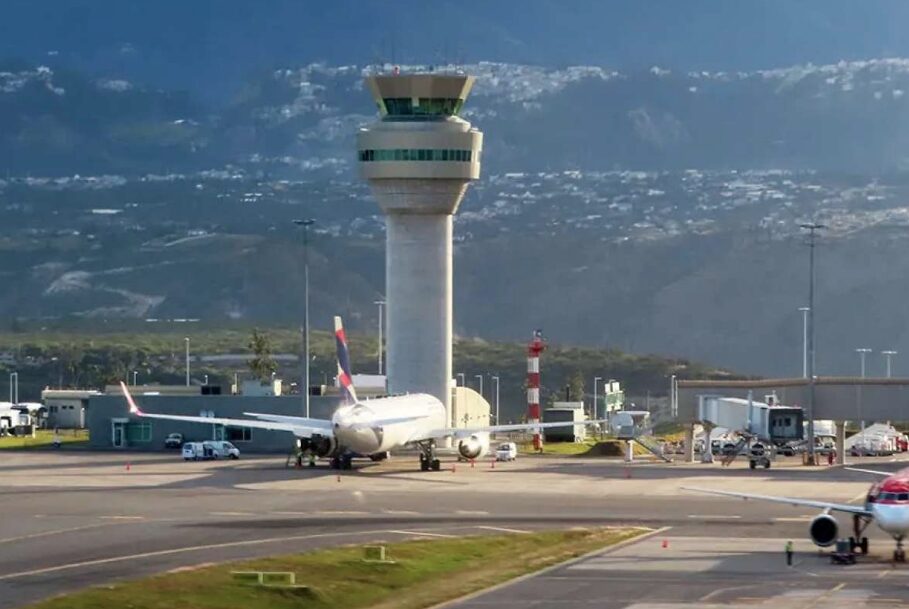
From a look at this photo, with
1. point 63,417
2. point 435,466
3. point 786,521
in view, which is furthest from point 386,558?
point 63,417

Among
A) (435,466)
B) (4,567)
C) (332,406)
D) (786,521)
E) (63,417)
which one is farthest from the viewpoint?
(63,417)

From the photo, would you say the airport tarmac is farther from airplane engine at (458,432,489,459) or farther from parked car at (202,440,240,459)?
airplane engine at (458,432,489,459)

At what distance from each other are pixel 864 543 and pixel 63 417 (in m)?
124

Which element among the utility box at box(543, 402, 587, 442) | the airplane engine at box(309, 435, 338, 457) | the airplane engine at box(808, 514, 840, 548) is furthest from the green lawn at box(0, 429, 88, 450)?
the airplane engine at box(808, 514, 840, 548)

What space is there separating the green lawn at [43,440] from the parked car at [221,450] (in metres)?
19.4

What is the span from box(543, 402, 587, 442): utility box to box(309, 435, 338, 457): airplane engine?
133 feet

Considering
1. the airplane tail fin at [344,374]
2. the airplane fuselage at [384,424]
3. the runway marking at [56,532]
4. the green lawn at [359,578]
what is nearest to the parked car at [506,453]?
the airplane fuselage at [384,424]

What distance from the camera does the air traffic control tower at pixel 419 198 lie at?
138m

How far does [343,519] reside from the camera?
3194 inches

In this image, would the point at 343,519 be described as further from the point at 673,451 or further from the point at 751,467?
the point at 673,451

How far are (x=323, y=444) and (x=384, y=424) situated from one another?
10.7ft

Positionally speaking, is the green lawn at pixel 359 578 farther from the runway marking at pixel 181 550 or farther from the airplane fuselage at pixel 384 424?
the airplane fuselage at pixel 384 424

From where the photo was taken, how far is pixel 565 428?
160m

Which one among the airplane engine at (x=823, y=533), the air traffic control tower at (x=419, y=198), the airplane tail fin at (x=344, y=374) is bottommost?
the airplane engine at (x=823, y=533)
